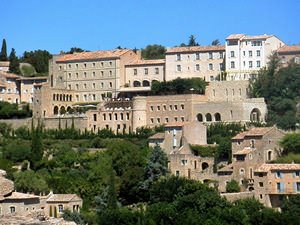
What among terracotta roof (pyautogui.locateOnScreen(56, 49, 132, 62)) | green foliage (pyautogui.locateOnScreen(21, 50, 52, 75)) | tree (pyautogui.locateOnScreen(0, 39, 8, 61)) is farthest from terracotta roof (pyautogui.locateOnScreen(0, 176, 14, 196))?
tree (pyautogui.locateOnScreen(0, 39, 8, 61))

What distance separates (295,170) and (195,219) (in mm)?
7723

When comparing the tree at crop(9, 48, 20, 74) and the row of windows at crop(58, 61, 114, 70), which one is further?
the tree at crop(9, 48, 20, 74)

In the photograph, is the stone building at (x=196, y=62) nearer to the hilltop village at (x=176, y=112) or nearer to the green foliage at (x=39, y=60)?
the hilltop village at (x=176, y=112)

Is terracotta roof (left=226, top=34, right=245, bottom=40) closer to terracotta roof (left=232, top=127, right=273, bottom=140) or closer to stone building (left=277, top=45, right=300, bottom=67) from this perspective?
stone building (left=277, top=45, right=300, bottom=67)


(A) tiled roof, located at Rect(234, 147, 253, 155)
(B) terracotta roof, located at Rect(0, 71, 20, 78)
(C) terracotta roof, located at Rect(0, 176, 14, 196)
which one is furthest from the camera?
(B) terracotta roof, located at Rect(0, 71, 20, 78)

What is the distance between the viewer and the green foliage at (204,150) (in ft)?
154

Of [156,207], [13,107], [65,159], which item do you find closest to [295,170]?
[156,207]

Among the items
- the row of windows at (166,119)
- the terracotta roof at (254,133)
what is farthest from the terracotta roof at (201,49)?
the terracotta roof at (254,133)

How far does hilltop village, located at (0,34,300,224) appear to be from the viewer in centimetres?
4284

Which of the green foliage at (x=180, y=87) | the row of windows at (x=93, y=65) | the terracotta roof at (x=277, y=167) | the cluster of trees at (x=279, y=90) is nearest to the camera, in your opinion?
the terracotta roof at (x=277, y=167)

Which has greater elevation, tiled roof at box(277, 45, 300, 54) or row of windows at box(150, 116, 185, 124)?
tiled roof at box(277, 45, 300, 54)

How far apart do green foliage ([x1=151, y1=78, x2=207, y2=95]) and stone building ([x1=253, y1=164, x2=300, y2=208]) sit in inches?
Result: 525

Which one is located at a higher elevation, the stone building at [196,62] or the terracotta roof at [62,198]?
the stone building at [196,62]

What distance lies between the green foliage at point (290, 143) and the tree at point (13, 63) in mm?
30526
